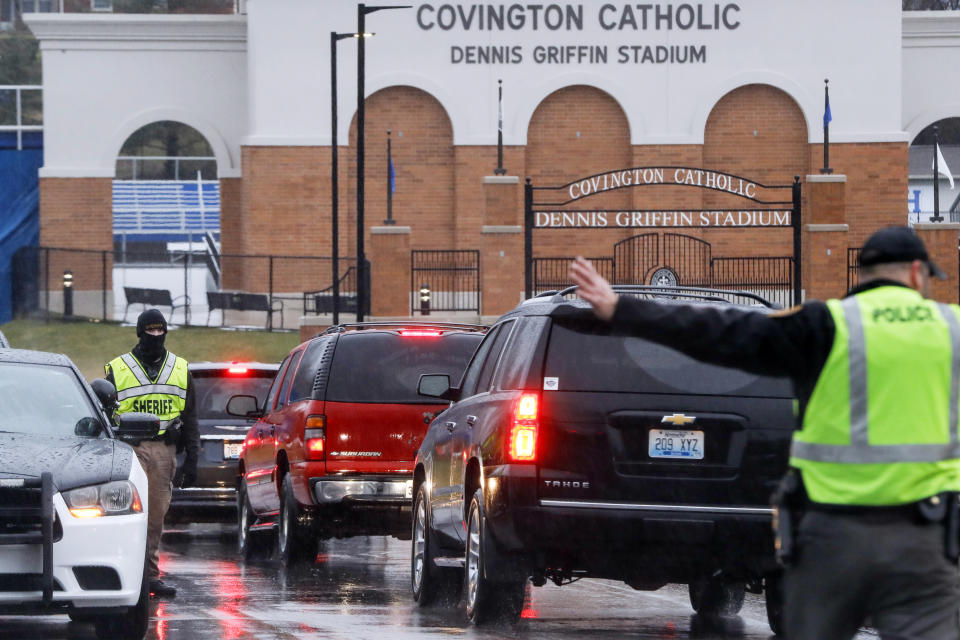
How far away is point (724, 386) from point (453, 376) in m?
4.67

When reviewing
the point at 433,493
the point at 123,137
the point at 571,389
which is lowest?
the point at 433,493

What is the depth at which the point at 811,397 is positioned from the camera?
5.66 m

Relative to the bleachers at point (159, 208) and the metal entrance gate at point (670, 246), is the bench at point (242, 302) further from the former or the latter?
the bleachers at point (159, 208)

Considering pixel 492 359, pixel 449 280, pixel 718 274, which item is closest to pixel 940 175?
pixel 718 274

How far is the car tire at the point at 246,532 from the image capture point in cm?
1594

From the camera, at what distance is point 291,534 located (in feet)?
46.7

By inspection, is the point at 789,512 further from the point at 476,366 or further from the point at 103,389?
the point at 103,389

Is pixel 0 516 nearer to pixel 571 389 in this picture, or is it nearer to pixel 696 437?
pixel 571 389

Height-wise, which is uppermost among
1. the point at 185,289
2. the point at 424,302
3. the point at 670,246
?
the point at 670,246

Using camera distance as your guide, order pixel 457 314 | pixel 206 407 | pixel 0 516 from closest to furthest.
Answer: pixel 0 516 → pixel 206 407 → pixel 457 314

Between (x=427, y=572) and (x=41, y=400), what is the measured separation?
278 centimetres

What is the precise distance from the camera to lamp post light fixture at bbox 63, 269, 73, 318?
40938 mm

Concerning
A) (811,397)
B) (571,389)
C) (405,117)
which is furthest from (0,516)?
(405,117)

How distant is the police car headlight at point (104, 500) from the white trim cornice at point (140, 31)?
3526cm
